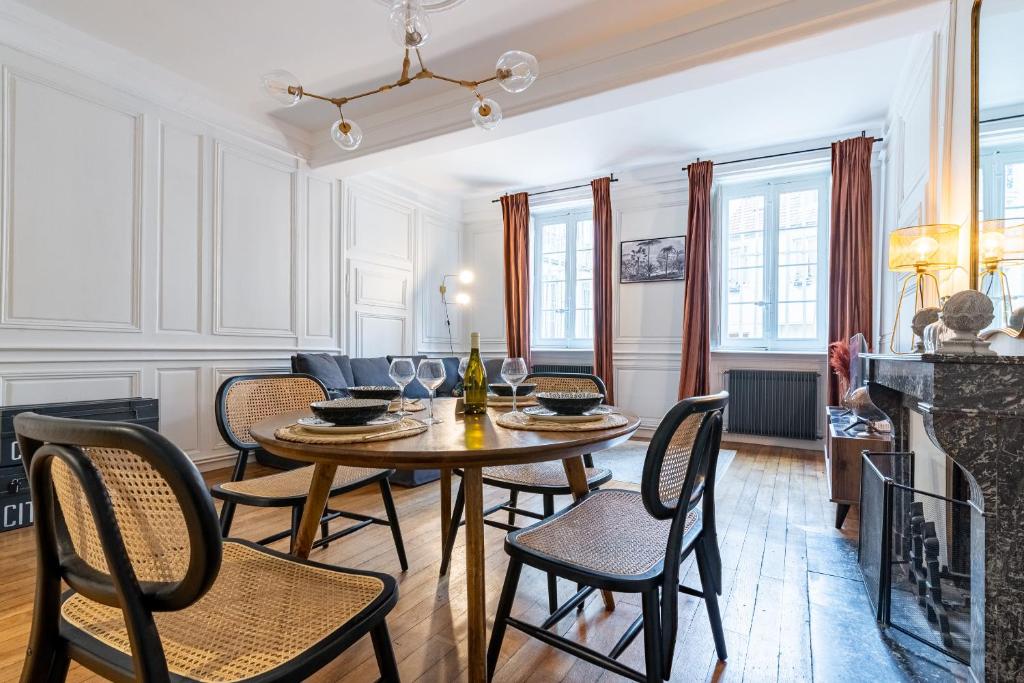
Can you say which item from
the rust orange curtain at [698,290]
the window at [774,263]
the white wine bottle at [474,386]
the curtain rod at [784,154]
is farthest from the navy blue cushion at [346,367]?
the curtain rod at [784,154]

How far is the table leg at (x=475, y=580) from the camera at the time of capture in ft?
4.08

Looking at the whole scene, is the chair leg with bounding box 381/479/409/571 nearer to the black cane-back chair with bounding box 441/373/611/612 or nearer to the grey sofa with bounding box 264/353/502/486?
the black cane-back chair with bounding box 441/373/611/612

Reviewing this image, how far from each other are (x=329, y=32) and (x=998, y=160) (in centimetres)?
327

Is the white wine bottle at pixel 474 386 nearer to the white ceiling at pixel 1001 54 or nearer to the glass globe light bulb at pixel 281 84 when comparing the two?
the glass globe light bulb at pixel 281 84

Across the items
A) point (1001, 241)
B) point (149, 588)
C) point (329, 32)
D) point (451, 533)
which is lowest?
point (451, 533)

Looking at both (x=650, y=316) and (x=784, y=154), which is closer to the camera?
(x=784, y=154)

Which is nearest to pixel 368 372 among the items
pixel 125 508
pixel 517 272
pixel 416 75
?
pixel 517 272

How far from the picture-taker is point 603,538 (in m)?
1.26

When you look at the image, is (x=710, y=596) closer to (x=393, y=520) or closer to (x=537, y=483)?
(x=537, y=483)

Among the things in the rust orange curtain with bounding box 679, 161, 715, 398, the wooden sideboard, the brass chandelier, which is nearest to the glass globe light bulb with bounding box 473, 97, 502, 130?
the brass chandelier

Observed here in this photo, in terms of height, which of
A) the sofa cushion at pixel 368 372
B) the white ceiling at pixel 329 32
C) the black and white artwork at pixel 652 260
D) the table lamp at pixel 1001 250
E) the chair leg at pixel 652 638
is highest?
the white ceiling at pixel 329 32

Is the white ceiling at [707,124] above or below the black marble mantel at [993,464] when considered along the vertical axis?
above

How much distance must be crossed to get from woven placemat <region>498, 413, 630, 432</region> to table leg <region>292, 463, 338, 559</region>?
562 mm

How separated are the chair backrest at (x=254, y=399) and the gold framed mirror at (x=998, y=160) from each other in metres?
2.52
